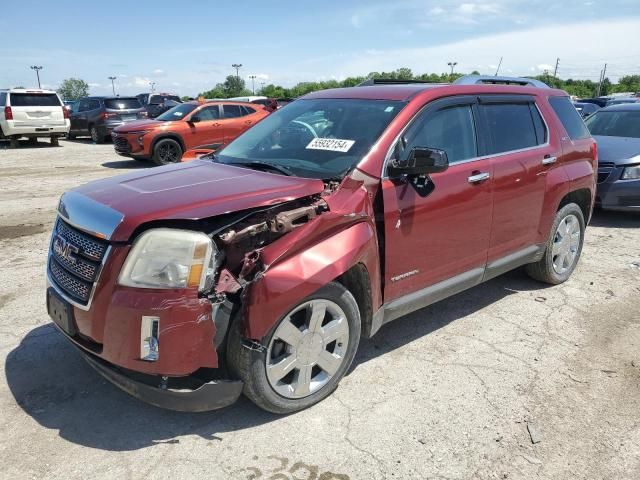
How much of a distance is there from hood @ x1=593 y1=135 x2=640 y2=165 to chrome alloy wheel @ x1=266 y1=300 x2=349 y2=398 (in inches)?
244

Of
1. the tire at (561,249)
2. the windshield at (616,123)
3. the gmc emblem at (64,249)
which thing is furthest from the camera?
the windshield at (616,123)

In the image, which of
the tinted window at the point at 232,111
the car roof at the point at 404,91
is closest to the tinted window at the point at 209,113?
the tinted window at the point at 232,111

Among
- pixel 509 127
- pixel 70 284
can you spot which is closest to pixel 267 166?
pixel 70 284

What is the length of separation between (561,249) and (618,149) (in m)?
3.78

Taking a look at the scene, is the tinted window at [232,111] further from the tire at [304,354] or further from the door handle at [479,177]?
the tire at [304,354]

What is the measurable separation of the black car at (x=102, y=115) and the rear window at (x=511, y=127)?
16.3 meters

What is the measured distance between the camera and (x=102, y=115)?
766 inches

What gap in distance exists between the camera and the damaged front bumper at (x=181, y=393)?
2.56m

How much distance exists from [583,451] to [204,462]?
6.51 feet

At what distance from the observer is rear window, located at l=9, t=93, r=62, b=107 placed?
17203 mm

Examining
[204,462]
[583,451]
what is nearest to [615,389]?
[583,451]

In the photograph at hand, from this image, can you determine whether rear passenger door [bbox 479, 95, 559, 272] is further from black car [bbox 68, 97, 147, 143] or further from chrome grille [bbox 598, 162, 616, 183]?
black car [bbox 68, 97, 147, 143]

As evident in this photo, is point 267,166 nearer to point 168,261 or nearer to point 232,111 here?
point 168,261

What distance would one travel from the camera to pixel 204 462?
8.52 feet
